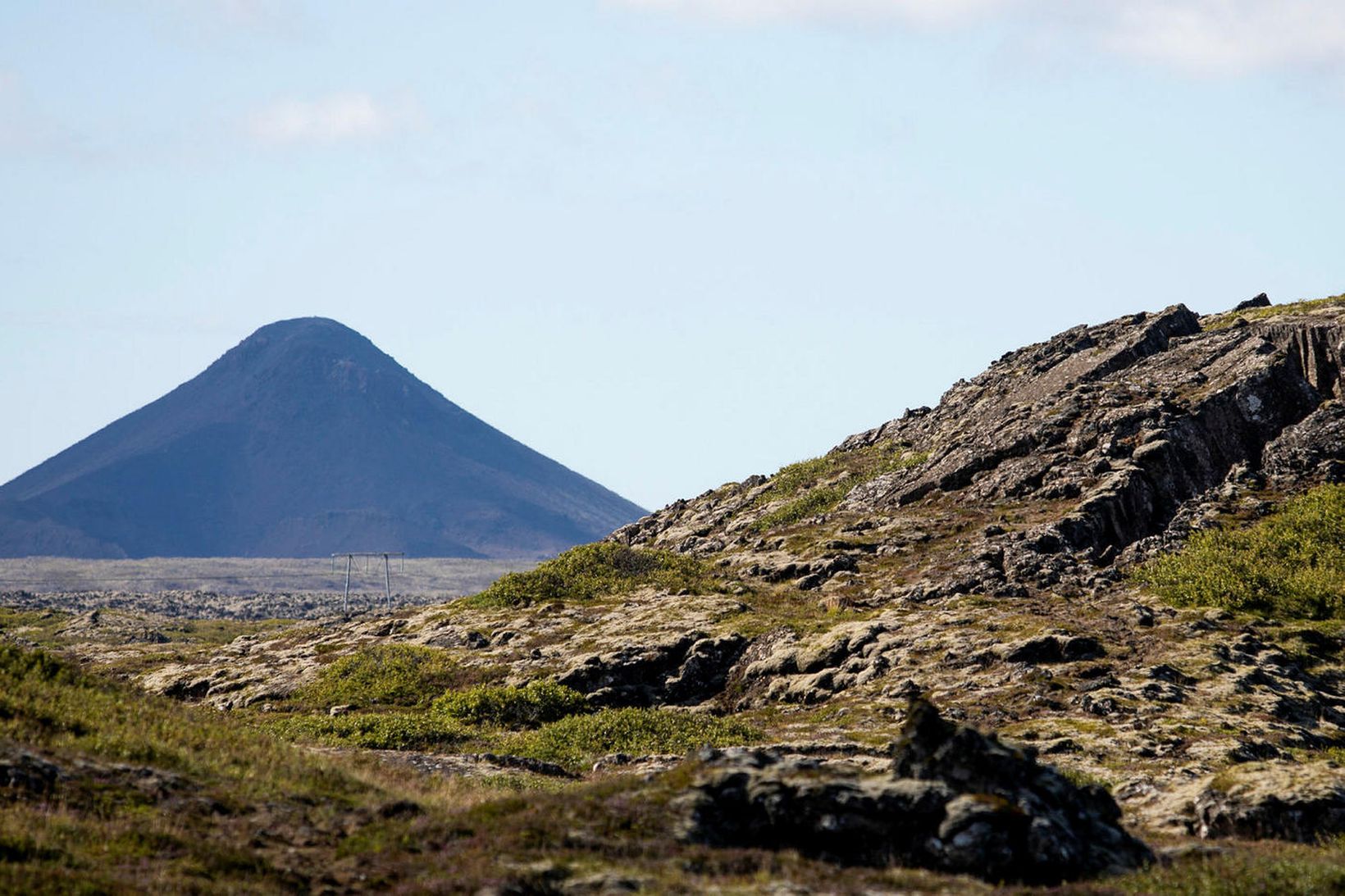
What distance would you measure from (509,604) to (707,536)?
70.9 feet

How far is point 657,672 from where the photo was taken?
68938 mm

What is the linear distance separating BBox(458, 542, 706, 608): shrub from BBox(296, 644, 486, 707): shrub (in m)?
12.9

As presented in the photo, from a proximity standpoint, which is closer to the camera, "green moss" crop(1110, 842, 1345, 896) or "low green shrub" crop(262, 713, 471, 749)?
"green moss" crop(1110, 842, 1345, 896)

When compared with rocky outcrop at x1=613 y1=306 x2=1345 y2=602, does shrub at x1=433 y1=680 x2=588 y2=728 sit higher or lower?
lower

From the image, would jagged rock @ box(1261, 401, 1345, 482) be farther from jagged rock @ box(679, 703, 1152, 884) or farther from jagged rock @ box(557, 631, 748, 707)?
jagged rock @ box(679, 703, 1152, 884)

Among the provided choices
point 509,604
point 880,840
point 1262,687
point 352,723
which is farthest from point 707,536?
point 880,840

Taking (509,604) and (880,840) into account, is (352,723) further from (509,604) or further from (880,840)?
(880,840)

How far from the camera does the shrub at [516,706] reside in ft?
206

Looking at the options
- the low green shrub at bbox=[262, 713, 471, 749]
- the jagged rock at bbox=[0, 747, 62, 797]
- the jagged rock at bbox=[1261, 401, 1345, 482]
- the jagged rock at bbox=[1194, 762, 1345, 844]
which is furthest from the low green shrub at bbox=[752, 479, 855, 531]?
the jagged rock at bbox=[0, 747, 62, 797]

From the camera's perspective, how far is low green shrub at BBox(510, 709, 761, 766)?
5438 cm

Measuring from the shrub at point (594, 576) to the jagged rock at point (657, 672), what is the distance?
14.4m

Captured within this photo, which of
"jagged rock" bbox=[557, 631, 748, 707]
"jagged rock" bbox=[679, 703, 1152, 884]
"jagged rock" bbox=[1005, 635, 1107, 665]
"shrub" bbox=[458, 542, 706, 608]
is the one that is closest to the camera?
"jagged rock" bbox=[679, 703, 1152, 884]

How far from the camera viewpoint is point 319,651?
3282 inches

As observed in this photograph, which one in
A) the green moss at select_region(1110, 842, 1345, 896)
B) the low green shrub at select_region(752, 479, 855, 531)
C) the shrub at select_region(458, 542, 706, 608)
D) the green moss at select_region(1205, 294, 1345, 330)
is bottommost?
the green moss at select_region(1110, 842, 1345, 896)
